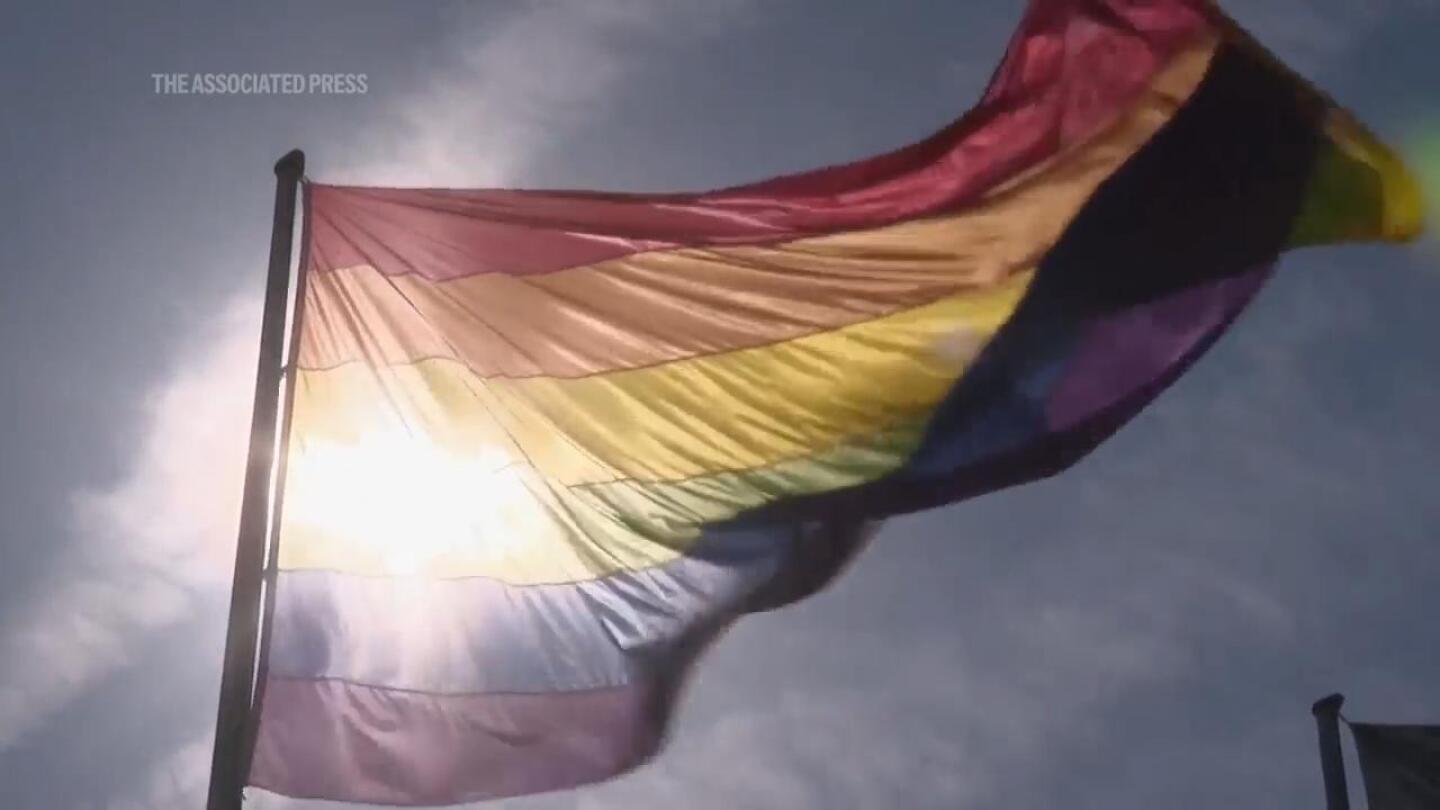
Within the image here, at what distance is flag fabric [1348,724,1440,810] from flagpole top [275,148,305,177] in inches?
413

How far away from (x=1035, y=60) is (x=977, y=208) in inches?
40.5

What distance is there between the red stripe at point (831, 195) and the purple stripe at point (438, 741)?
230cm

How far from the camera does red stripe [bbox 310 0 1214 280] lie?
10.0 metres

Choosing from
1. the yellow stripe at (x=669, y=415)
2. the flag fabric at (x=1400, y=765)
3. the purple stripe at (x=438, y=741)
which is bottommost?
the flag fabric at (x=1400, y=765)

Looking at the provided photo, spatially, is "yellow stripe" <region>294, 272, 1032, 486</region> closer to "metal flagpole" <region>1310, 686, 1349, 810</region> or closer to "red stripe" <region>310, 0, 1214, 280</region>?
"red stripe" <region>310, 0, 1214, 280</region>

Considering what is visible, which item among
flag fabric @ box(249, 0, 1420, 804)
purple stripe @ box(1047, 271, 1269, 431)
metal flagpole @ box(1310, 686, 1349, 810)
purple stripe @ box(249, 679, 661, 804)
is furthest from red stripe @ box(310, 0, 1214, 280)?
metal flagpole @ box(1310, 686, 1349, 810)

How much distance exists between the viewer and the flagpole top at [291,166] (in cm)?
932

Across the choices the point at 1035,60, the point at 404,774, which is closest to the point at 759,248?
the point at 1035,60

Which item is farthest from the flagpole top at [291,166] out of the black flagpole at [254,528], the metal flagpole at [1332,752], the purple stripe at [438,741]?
the metal flagpole at [1332,752]

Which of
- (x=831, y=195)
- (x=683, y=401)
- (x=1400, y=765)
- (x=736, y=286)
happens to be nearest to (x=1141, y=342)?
(x=831, y=195)

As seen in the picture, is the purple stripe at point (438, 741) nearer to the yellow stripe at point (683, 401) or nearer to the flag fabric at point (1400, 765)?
the yellow stripe at point (683, 401)

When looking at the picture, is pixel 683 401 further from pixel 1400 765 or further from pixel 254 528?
pixel 1400 765

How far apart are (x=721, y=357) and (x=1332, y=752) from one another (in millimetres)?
7710

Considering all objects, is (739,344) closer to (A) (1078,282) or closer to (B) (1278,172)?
(A) (1078,282)
